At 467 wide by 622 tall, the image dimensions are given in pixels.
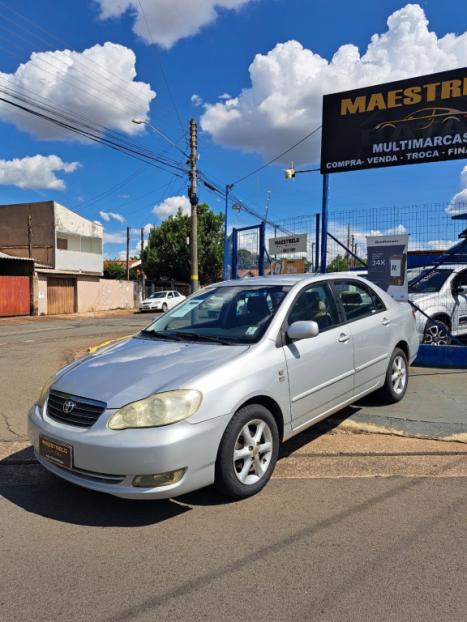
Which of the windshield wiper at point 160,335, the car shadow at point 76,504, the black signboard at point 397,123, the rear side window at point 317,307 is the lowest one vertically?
the car shadow at point 76,504

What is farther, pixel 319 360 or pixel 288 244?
pixel 288 244

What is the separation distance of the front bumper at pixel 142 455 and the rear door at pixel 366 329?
6.84ft

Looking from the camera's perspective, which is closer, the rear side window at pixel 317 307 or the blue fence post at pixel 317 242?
the rear side window at pixel 317 307

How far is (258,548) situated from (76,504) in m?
1.42

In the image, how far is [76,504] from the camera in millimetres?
3543

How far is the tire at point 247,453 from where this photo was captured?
11.0 feet

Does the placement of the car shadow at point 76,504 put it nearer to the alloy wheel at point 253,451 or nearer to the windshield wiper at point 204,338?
the alloy wheel at point 253,451

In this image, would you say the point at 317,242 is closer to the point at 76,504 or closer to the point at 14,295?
the point at 76,504

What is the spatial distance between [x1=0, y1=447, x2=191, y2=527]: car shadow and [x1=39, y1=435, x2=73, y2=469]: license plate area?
37 centimetres

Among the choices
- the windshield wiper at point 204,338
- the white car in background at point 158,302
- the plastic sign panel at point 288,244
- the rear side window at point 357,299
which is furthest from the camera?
the white car in background at point 158,302

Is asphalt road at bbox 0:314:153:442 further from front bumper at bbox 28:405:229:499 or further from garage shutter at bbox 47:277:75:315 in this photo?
garage shutter at bbox 47:277:75:315

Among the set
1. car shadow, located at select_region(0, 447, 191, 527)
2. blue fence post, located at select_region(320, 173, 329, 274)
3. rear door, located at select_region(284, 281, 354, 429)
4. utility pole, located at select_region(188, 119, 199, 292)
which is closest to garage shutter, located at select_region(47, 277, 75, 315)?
utility pole, located at select_region(188, 119, 199, 292)

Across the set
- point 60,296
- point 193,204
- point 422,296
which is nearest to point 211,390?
point 422,296

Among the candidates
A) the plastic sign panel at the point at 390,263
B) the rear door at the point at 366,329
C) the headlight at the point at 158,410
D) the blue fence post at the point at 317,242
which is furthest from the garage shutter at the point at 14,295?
the headlight at the point at 158,410
